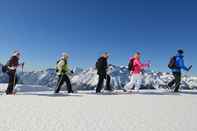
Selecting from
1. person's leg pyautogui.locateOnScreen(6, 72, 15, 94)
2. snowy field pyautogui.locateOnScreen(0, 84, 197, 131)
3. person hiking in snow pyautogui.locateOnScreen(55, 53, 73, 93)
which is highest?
person hiking in snow pyautogui.locateOnScreen(55, 53, 73, 93)

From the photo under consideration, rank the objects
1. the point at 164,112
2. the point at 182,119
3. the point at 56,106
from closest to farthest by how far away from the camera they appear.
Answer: the point at 182,119
the point at 164,112
the point at 56,106

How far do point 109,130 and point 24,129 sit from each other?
171 cm

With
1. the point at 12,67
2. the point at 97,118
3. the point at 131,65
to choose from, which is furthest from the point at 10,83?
the point at 97,118

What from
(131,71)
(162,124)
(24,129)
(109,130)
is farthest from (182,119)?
(131,71)

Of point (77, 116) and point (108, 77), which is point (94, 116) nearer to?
point (77, 116)

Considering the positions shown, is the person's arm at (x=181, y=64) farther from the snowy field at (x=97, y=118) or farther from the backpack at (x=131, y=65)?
the snowy field at (x=97, y=118)

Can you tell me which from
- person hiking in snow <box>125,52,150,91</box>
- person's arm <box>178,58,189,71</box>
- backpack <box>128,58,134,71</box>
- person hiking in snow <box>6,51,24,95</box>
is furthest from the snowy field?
person's arm <box>178,58,189,71</box>

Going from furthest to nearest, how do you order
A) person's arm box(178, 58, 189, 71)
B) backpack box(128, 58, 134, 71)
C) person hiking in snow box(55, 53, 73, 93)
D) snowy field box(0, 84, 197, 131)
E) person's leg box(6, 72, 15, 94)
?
1. person's arm box(178, 58, 189, 71)
2. backpack box(128, 58, 134, 71)
3. person hiking in snow box(55, 53, 73, 93)
4. person's leg box(6, 72, 15, 94)
5. snowy field box(0, 84, 197, 131)

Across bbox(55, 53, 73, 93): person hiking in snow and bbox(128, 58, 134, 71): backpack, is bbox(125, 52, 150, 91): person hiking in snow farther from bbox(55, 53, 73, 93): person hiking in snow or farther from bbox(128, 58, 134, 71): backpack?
bbox(55, 53, 73, 93): person hiking in snow

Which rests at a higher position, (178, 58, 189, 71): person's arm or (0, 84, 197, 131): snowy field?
(178, 58, 189, 71): person's arm

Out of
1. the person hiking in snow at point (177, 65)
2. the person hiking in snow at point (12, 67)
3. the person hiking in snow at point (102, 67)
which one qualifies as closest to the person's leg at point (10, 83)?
the person hiking in snow at point (12, 67)

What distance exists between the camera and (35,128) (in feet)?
23.9

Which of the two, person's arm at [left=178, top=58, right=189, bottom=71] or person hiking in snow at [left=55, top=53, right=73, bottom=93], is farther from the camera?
person's arm at [left=178, top=58, right=189, bottom=71]

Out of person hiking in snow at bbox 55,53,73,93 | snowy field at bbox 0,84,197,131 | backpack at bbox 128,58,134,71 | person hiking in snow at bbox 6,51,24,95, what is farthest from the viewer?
backpack at bbox 128,58,134,71
